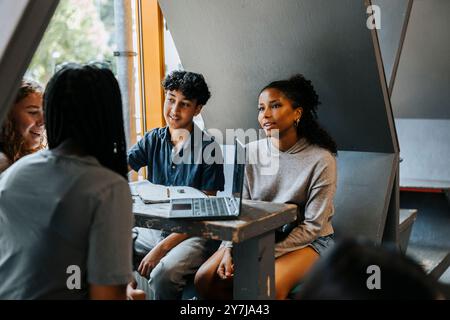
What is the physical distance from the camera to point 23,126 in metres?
2.17

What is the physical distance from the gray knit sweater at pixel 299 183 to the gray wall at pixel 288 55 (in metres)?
0.40

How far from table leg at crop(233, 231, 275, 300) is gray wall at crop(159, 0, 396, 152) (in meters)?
1.10

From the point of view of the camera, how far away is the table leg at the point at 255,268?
181 centimetres

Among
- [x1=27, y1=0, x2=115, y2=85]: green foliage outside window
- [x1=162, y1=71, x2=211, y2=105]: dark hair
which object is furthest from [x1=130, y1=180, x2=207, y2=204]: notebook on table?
[x1=27, y1=0, x2=115, y2=85]: green foliage outside window

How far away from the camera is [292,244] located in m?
2.26

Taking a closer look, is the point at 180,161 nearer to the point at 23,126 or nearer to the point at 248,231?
the point at 23,126

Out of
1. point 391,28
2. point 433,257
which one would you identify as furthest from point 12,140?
point 433,257

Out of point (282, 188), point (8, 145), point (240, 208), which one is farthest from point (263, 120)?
point (8, 145)

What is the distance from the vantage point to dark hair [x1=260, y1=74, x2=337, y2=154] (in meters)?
2.49

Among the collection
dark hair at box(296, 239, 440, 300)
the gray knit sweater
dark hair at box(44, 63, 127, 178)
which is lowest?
the gray knit sweater

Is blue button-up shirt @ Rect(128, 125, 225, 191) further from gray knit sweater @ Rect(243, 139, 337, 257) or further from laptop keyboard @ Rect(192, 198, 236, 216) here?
laptop keyboard @ Rect(192, 198, 236, 216)

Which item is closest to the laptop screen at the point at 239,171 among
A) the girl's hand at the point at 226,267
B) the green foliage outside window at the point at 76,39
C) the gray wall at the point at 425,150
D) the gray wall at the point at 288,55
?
the girl's hand at the point at 226,267

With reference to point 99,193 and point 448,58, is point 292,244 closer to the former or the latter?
point 99,193

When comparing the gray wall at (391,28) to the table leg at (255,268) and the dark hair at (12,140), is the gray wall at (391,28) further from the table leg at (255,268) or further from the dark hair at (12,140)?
the dark hair at (12,140)
